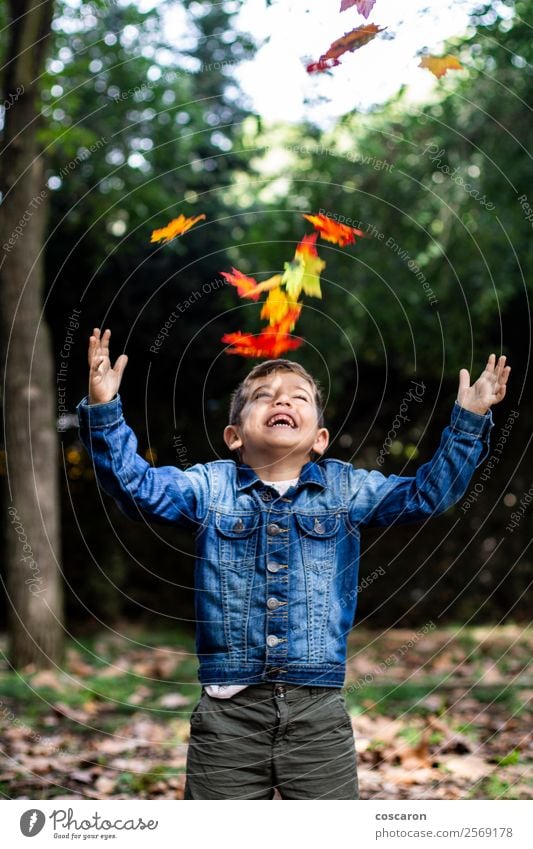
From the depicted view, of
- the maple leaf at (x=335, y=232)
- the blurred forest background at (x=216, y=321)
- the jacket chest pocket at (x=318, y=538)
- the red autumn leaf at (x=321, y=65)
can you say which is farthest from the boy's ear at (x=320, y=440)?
the blurred forest background at (x=216, y=321)

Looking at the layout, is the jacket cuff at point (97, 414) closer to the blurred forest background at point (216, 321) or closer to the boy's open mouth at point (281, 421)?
the boy's open mouth at point (281, 421)

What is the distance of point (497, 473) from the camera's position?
1059cm

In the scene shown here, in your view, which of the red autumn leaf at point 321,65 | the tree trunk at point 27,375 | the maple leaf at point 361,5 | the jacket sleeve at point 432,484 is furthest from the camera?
the tree trunk at point 27,375

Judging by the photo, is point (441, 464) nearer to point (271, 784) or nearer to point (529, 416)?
point (271, 784)

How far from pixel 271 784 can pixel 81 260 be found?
7.47 metres

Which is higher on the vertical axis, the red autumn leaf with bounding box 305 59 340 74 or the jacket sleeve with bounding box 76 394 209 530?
the red autumn leaf with bounding box 305 59 340 74

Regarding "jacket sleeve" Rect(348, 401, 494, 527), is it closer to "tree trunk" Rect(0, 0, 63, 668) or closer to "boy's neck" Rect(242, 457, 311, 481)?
"boy's neck" Rect(242, 457, 311, 481)

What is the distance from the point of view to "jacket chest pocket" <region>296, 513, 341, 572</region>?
132 inches

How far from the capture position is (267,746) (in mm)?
3135

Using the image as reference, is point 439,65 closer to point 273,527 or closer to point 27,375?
point 273,527

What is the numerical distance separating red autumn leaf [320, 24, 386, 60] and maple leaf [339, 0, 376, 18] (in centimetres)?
6

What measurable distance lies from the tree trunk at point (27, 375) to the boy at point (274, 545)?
14.0 feet

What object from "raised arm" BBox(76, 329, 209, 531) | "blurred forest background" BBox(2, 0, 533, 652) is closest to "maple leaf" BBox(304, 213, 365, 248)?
"raised arm" BBox(76, 329, 209, 531)
